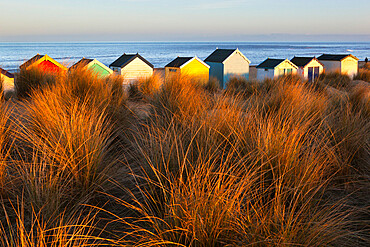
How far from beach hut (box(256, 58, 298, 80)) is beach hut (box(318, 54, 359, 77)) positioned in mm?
4588

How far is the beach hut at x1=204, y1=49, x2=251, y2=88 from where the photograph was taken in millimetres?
22016

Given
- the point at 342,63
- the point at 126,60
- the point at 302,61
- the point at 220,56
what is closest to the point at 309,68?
the point at 302,61

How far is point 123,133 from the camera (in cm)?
521

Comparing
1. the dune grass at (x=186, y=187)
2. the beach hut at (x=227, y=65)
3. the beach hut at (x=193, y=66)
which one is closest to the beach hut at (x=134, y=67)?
the beach hut at (x=193, y=66)

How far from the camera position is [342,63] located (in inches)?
1019

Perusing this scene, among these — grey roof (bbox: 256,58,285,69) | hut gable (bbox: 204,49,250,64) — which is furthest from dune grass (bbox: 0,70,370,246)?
grey roof (bbox: 256,58,285,69)

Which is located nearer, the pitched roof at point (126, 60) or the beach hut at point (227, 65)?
the pitched roof at point (126, 60)

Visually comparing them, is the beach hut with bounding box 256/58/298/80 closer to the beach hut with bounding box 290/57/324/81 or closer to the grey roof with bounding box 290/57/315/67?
the beach hut with bounding box 290/57/324/81

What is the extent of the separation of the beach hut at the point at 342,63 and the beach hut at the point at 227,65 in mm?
7935

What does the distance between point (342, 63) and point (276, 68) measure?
6922 millimetres

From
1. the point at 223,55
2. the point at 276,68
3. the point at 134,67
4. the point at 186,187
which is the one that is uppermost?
the point at 223,55

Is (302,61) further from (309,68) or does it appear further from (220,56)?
(220,56)

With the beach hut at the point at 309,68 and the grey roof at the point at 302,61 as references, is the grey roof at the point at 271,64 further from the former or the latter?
the grey roof at the point at 302,61

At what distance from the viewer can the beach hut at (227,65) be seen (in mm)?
22016
